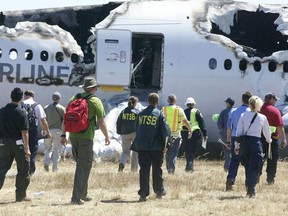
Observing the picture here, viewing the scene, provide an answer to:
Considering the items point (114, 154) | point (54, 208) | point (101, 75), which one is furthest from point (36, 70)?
point (54, 208)

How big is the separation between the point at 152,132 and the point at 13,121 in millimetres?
2360

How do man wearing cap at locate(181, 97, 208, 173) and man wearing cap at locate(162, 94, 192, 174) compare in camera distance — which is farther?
man wearing cap at locate(181, 97, 208, 173)

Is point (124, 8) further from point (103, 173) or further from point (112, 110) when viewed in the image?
point (103, 173)

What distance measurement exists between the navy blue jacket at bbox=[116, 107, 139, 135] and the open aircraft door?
16.0 ft

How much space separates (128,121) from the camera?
1881 centimetres

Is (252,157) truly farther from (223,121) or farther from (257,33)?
(257,33)

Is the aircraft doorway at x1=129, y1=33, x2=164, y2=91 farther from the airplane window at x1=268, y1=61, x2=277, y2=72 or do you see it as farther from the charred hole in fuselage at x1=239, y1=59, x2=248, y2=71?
Result: the airplane window at x1=268, y1=61, x2=277, y2=72

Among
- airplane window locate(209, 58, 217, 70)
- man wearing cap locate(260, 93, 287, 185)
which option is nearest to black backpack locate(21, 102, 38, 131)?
man wearing cap locate(260, 93, 287, 185)

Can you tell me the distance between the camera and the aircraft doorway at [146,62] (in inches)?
981

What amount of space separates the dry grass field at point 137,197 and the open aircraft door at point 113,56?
5227 mm

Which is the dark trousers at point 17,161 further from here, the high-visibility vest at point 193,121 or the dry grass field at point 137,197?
the high-visibility vest at point 193,121

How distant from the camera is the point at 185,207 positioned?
13219 millimetres

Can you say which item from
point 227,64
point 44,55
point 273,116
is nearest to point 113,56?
point 44,55

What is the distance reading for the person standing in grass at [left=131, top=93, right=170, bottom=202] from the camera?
13.9 meters
